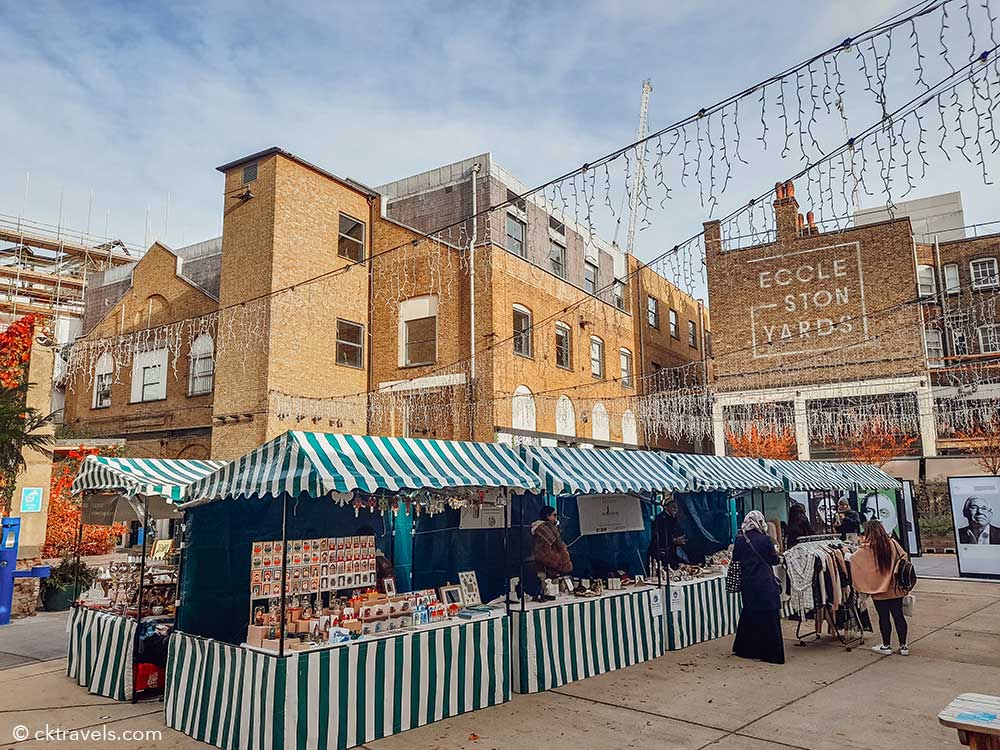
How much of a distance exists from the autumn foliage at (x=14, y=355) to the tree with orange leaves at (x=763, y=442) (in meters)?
26.6

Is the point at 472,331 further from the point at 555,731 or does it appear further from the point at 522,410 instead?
the point at 555,731

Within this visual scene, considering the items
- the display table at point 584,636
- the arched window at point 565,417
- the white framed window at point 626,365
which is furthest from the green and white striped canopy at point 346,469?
the white framed window at point 626,365

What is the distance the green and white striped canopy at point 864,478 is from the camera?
16.9 meters

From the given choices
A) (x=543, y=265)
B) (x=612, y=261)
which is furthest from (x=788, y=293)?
(x=543, y=265)

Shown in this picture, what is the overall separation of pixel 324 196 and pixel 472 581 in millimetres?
16929

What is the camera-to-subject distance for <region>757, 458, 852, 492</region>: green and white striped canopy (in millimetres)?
13719

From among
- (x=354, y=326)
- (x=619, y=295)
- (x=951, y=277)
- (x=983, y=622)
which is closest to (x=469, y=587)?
(x=983, y=622)

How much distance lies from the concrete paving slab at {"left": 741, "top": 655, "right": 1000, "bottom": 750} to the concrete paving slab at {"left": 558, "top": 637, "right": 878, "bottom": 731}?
237 millimetres

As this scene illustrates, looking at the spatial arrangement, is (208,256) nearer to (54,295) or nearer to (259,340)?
(259,340)

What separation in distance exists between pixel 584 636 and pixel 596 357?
Result: 20991mm

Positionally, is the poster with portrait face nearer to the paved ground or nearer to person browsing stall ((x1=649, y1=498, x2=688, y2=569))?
the paved ground

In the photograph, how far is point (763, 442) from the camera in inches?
1289

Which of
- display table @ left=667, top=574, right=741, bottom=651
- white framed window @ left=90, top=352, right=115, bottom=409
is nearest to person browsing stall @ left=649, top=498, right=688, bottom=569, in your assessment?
display table @ left=667, top=574, right=741, bottom=651

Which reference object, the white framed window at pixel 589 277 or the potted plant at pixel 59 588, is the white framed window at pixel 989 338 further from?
the potted plant at pixel 59 588
